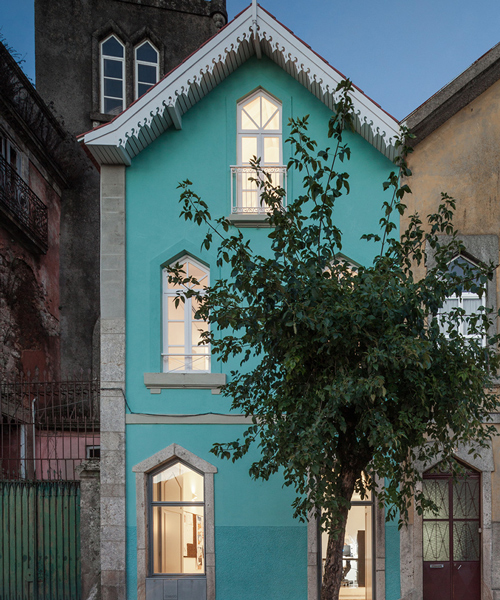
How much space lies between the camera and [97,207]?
16266 mm

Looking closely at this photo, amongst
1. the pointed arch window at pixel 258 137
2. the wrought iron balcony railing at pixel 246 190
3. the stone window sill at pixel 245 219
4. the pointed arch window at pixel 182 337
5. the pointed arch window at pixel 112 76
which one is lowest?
the pointed arch window at pixel 182 337

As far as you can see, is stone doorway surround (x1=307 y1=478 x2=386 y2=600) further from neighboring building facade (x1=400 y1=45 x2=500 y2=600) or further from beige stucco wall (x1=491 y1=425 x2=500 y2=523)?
beige stucco wall (x1=491 y1=425 x2=500 y2=523)

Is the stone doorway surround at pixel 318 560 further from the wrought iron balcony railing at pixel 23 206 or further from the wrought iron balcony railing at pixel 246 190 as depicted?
the wrought iron balcony railing at pixel 23 206

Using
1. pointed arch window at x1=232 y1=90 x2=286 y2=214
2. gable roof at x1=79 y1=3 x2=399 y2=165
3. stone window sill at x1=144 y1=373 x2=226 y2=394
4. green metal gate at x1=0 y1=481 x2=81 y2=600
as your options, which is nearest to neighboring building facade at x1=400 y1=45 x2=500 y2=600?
gable roof at x1=79 y1=3 x2=399 y2=165

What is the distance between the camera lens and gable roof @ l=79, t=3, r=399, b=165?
8.75m

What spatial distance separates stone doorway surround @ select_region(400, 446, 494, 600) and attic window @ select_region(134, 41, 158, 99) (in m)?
13.9

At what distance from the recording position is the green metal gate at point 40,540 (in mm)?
9375

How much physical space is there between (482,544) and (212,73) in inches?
376

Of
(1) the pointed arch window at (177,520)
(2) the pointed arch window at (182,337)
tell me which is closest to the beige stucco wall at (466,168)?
(2) the pointed arch window at (182,337)

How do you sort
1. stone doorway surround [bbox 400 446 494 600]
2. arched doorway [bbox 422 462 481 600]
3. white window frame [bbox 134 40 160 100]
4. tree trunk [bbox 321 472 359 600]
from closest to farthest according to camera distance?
tree trunk [bbox 321 472 359 600], stone doorway surround [bbox 400 446 494 600], arched doorway [bbox 422 462 481 600], white window frame [bbox 134 40 160 100]

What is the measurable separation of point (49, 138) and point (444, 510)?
14.7 meters

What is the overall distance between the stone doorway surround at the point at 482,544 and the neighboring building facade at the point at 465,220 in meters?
0.02

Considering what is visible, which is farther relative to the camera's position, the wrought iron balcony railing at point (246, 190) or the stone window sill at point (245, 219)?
the wrought iron balcony railing at point (246, 190)

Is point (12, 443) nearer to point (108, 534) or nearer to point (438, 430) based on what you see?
point (108, 534)
